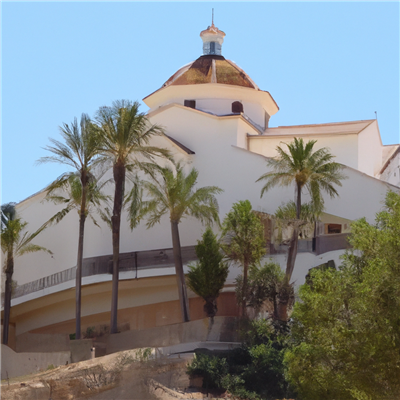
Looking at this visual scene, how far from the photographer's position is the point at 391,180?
32.7m

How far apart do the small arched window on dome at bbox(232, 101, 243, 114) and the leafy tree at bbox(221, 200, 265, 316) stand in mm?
10294

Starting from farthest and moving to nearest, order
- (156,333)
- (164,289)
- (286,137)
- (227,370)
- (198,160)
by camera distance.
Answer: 1. (286,137)
2. (198,160)
3. (164,289)
4. (156,333)
5. (227,370)

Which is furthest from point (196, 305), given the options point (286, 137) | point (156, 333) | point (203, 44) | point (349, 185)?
point (203, 44)

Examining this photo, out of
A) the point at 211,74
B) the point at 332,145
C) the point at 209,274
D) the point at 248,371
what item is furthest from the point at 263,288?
the point at 211,74

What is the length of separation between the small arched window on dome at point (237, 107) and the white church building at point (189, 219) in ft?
0.15

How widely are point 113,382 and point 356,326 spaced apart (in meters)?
7.23

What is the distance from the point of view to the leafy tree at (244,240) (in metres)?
24.6

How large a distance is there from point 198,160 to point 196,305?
21.1 feet

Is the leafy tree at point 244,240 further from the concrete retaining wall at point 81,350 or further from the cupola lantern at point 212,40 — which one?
the cupola lantern at point 212,40

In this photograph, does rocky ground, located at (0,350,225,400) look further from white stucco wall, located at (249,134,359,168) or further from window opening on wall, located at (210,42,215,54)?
window opening on wall, located at (210,42,215,54)

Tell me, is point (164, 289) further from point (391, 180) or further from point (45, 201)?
point (391, 180)

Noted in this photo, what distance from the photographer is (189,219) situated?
98.8 ft

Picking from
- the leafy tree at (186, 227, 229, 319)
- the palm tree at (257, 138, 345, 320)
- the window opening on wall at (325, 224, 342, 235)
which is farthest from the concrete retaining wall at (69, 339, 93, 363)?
the window opening on wall at (325, 224, 342, 235)

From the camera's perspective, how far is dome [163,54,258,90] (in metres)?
34.8
